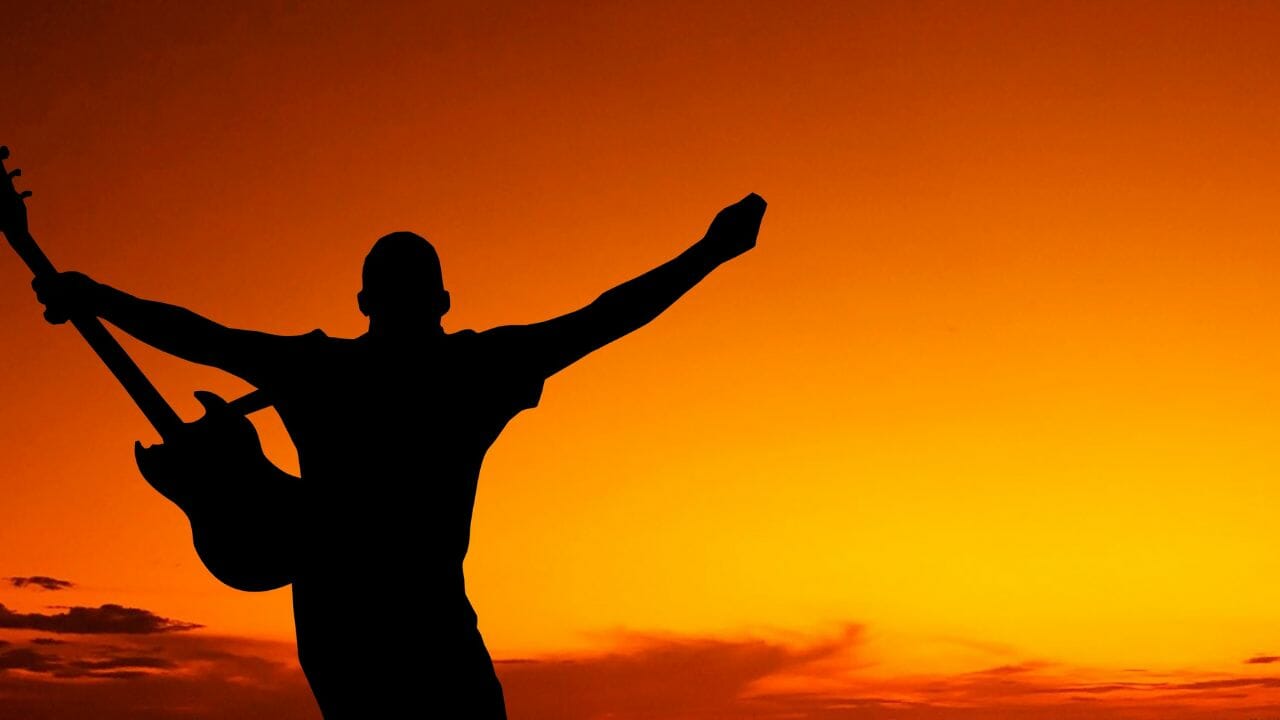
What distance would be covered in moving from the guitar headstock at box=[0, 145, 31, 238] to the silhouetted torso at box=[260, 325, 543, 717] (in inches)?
52.8

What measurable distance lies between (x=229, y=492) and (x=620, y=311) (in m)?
1.53

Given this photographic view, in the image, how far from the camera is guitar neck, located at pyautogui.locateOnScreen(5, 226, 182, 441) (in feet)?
18.2

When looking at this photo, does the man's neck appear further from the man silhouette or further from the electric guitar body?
the electric guitar body

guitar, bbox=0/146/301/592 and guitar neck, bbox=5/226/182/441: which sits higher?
guitar neck, bbox=5/226/182/441

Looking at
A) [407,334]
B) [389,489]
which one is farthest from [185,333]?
[389,489]

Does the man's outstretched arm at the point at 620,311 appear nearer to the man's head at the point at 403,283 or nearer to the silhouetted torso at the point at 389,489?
the silhouetted torso at the point at 389,489

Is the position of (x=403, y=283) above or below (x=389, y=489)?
above

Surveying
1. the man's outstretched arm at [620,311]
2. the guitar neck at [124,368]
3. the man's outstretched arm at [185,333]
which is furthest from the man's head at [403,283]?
the guitar neck at [124,368]

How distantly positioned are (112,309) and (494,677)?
74.9 inches

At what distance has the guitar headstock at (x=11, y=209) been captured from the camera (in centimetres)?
586

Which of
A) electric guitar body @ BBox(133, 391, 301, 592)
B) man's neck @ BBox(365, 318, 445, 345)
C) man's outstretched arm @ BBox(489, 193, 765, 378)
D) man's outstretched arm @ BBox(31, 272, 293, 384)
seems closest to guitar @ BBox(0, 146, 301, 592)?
electric guitar body @ BBox(133, 391, 301, 592)

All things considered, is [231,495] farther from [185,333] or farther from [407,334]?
[407,334]

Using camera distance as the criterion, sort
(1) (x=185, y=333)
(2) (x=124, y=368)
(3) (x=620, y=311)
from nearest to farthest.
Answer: (3) (x=620, y=311) → (1) (x=185, y=333) → (2) (x=124, y=368)

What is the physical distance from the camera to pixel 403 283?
530cm
